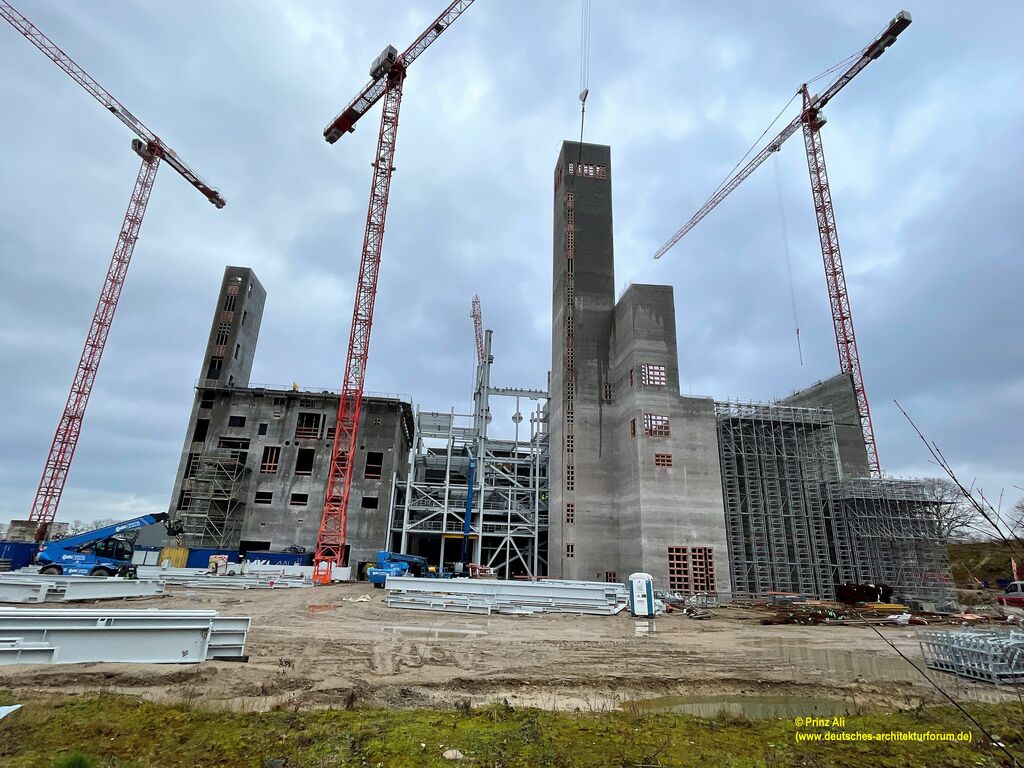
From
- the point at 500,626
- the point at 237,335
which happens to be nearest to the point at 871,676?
the point at 500,626

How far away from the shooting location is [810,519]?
3919cm

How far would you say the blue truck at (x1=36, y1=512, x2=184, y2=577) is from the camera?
29.8 metres

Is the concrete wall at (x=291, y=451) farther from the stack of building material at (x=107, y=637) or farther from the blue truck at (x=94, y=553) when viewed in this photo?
the stack of building material at (x=107, y=637)

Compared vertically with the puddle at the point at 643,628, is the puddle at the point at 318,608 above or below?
above

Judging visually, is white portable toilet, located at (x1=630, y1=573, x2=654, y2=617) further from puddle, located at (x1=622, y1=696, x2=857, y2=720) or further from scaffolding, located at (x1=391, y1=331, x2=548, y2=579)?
scaffolding, located at (x1=391, y1=331, x2=548, y2=579)

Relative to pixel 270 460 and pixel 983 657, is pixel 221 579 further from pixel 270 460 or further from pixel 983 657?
pixel 983 657

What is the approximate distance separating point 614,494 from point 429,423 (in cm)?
2132

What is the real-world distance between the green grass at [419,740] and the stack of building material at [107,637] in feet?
8.32

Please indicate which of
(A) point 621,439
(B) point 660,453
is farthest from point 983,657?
(A) point 621,439

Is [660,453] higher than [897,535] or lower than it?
higher

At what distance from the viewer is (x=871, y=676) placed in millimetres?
13305

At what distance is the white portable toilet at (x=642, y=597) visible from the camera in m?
24.5

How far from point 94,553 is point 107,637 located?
28.2 meters

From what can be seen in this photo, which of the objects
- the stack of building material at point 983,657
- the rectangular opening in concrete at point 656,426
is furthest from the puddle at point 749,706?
the rectangular opening in concrete at point 656,426
